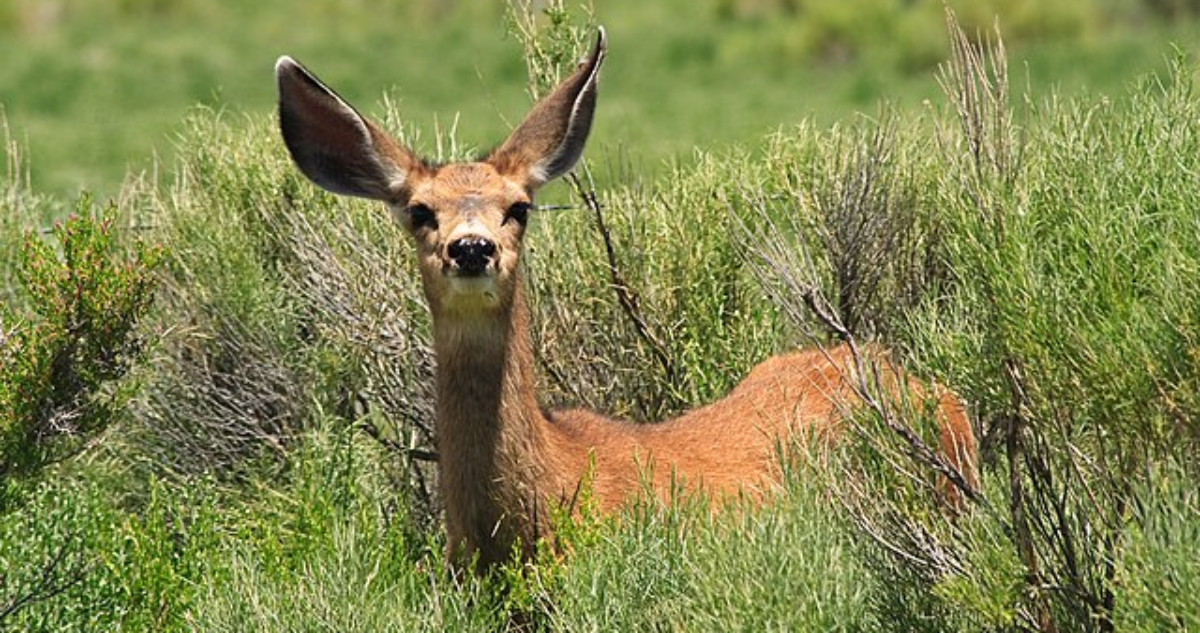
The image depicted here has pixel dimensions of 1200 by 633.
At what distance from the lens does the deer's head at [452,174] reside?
6.80 meters

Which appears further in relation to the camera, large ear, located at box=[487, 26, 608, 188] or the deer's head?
large ear, located at box=[487, 26, 608, 188]

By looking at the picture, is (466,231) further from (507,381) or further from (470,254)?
(507,381)

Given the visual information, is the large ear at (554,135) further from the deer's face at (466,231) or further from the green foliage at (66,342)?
the green foliage at (66,342)

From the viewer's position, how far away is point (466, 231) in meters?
6.73

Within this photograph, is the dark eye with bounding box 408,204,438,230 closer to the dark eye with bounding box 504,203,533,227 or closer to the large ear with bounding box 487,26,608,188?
the dark eye with bounding box 504,203,533,227

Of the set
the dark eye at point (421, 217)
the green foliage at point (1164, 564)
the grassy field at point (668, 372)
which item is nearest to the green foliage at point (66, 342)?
the grassy field at point (668, 372)

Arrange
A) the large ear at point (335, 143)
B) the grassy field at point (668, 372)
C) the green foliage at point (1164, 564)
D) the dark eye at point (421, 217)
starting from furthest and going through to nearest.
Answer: the large ear at point (335, 143) < the dark eye at point (421, 217) < the grassy field at point (668, 372) < the green foliage at point (1164, 564)

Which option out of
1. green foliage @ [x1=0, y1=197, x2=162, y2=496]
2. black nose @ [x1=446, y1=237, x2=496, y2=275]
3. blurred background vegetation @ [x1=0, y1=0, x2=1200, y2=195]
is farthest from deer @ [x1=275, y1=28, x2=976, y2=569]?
blurred background vegetation @ [x1=0, y1=0, x2=1200, y2=195]

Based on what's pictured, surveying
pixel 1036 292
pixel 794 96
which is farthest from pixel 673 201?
pixel 794 96

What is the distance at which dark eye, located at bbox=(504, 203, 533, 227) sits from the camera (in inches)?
277

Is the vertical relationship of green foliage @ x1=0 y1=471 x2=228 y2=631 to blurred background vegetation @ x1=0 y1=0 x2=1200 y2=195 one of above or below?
below

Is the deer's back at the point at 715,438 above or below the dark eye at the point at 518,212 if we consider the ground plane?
below

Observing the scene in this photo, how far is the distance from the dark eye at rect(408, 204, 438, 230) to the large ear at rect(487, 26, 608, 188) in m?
0.44

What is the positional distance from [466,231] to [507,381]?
0.52 metres
